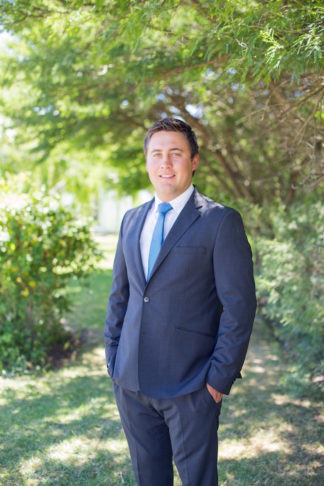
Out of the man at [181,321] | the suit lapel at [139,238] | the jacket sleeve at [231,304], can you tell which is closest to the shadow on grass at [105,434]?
the man at [181,321]

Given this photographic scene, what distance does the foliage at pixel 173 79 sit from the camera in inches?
111

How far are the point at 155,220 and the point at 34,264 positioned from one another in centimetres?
381

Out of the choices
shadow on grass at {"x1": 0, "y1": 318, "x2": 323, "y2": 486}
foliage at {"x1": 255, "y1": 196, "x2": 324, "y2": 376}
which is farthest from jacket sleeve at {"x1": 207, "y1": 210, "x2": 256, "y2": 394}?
foliage at {"x1": 255, "y1": 196, "x2": 324, "y2": 376}

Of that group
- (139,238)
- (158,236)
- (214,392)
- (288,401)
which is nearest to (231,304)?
(214,392)

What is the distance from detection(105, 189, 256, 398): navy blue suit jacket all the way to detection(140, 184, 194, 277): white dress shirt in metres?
0.04

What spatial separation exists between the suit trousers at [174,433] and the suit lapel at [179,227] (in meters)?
0.68

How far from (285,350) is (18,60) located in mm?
5438

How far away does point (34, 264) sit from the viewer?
6215 mm

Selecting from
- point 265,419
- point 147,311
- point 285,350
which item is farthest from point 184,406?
point 285,350

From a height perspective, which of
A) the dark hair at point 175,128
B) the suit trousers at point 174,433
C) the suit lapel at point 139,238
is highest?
the dark hair at point 175,128

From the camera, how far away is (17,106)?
8.16m

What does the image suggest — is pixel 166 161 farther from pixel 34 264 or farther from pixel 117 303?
pixel 34 264

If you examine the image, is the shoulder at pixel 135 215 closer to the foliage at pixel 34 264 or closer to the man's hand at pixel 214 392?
the man's hand at pixel 214 392

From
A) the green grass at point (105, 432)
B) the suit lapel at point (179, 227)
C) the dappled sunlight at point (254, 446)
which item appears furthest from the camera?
the dappled sunlight at point (254, 446)
